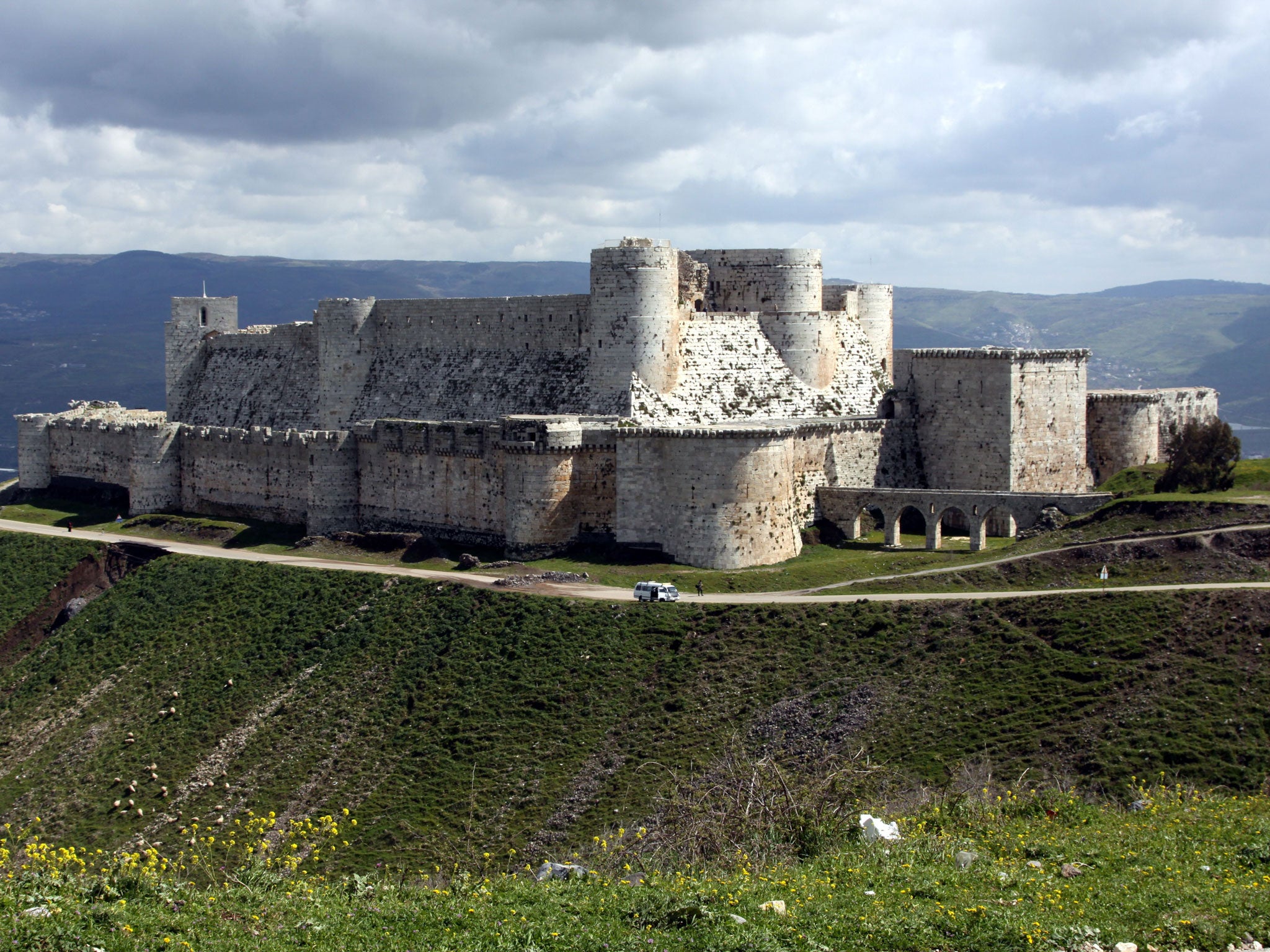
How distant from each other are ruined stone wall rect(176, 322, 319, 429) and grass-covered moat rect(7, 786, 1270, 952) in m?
51.5

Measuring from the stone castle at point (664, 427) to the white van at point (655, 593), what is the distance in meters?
5.02

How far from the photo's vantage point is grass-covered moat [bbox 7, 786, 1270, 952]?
1905 centimetres

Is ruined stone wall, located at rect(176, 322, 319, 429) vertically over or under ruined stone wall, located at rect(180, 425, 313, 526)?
over

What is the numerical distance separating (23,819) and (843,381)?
37203 mm

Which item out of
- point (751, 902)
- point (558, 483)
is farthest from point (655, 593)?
point (751, 902)

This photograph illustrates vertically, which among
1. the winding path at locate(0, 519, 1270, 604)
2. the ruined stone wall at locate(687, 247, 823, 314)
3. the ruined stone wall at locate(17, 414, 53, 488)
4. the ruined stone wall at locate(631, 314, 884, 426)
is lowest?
the winding path at locate(0, 519, 1270, 604)

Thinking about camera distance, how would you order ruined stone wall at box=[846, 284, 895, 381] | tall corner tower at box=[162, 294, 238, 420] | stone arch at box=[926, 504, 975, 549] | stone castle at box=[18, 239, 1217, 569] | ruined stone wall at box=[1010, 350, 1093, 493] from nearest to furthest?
stone castle at box=[18, 239, 1217, 569]
stone arch at box=[926, 504, 975, 549]
ruined stone wall at box=[1010, 350, 1093, 493]
ruined stone wall at box=[846, 284, 895, 381]
tall corner tower at box=[162, 294, 238, 420]

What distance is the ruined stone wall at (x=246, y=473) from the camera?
210 ft

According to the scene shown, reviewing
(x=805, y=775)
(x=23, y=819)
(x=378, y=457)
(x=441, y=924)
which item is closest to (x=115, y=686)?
(x=23, y=819)

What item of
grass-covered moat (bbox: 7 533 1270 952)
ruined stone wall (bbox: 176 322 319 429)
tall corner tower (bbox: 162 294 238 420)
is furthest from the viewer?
tall corner tower (bbox: 162 294 238 420)

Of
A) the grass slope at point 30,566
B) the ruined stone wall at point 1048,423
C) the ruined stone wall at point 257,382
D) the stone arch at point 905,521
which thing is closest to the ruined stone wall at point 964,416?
the ruined stone wall at point 1048,423

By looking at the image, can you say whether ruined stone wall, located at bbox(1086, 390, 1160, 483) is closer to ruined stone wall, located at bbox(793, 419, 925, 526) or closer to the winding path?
ruined stone wall, located at bbox(793, 419, 925, 526)

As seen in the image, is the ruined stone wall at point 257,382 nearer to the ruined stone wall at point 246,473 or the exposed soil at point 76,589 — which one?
the ruined stone wall at point 246,473

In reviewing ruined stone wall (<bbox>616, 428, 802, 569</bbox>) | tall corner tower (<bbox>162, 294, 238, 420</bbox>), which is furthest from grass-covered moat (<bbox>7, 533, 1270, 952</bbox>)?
tall corner tower (<bbox>162, 294, 238, 420</bbox>)
